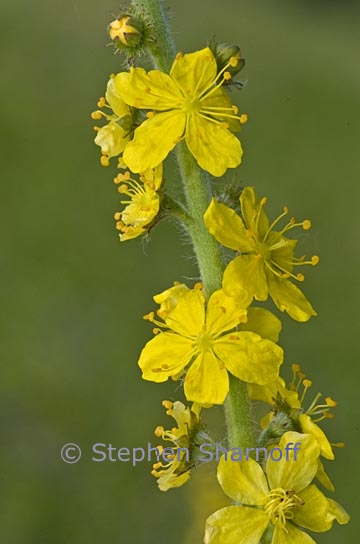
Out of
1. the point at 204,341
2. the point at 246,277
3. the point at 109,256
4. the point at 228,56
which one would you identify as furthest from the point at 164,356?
the point at 109,256

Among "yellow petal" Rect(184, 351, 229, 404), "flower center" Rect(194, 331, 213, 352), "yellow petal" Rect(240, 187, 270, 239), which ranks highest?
"yellow petal" Rect(240, 187, 270, 239)

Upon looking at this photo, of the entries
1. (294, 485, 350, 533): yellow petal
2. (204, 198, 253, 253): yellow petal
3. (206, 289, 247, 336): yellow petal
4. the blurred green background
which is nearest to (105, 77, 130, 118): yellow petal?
(204, 198, 253, 253): yellow petal

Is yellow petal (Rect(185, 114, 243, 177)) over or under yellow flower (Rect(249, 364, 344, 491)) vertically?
over

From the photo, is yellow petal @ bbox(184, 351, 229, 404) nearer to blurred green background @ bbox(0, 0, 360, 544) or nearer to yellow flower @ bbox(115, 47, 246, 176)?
yellow flower @ bbox(115, 47, 246, 176)

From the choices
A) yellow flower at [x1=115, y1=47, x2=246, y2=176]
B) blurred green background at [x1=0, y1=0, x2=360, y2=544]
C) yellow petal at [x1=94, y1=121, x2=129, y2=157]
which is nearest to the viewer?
yellow flower at [x1=115, y1=47, x2=246, y2=176]

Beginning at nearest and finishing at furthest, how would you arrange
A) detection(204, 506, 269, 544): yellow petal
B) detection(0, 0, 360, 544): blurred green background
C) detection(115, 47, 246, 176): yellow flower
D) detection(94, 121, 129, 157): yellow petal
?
detection(204, 506, 269, 544): yellow petal
detection(115, 47, 246, 176): yellow flower
detection(94, 121, 129, 157): yellow petal
detection(0, 0, 360, 544): blurred green background

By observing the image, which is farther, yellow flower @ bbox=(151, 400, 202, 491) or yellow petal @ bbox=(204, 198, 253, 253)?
yellow flower @ bbox=(151, 400, 202, 491)

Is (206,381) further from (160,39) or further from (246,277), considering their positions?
(160,39)

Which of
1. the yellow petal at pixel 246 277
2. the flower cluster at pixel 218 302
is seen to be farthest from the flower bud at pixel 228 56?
the yellow petal at pixel 246 277

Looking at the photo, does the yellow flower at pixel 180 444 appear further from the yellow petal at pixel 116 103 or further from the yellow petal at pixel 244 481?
the yellow petal at pixel 116 103
